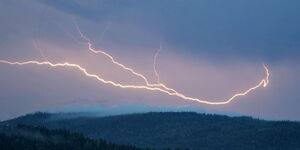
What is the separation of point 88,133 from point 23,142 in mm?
82560

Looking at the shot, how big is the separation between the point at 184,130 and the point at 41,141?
79191 mm

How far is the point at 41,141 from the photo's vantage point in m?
44.0

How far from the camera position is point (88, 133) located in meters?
123

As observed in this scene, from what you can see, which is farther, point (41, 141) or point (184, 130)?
point (184, 130)

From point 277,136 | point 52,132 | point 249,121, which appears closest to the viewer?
point 52,132

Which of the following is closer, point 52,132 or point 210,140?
point 52,132

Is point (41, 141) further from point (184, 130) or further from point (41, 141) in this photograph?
point (184, 130)

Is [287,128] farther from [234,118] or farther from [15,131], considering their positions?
[15,131]

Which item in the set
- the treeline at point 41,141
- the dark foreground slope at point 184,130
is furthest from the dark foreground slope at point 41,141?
the dark foreground slope at point 184,130

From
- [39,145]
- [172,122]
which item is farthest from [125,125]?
[39,145]

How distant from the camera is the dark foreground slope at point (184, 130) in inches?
4013

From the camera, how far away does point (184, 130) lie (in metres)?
122

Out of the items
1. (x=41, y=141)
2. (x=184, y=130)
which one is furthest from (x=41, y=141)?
(x=184, y=130)

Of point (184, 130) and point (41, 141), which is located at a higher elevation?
point (184, 130)
